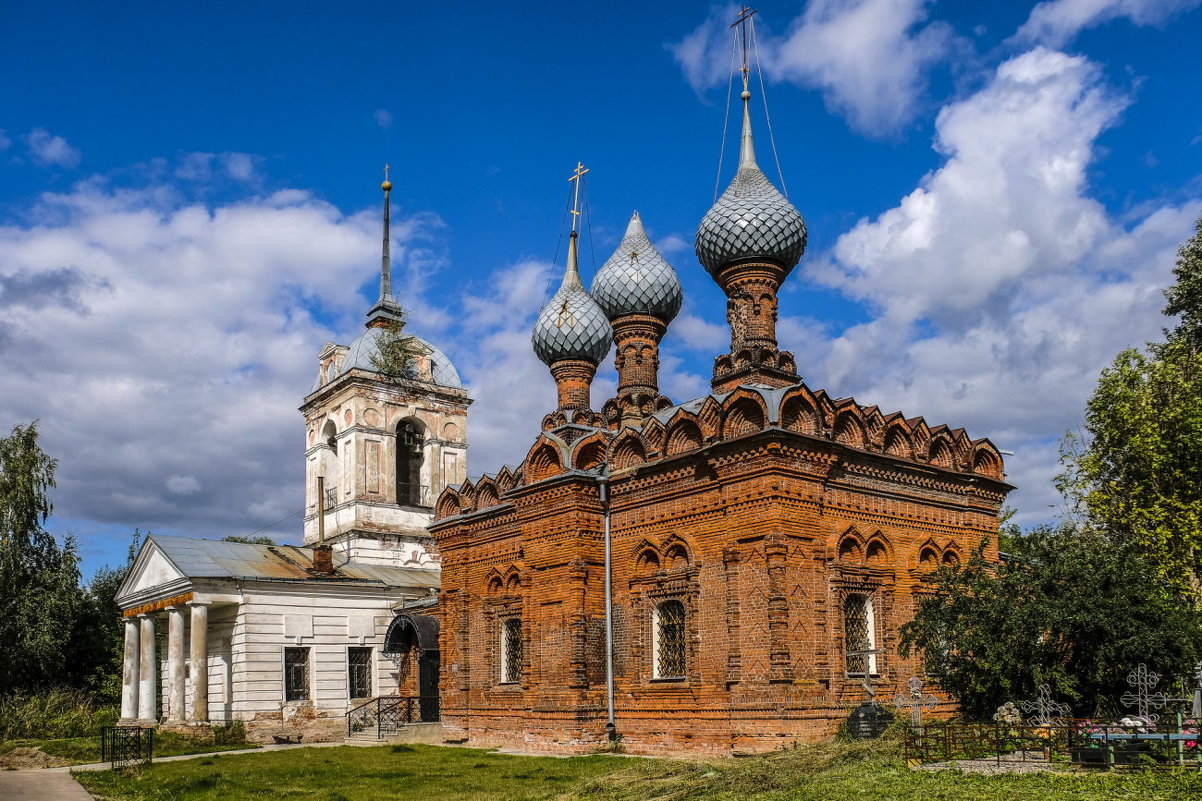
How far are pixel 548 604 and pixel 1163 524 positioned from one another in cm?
1242

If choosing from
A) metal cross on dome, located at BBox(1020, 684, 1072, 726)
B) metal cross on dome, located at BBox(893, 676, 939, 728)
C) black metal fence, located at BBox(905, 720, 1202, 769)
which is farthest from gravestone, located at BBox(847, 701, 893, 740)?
metal cross on dome, located at BBox(1020, 684, 1072, 726)

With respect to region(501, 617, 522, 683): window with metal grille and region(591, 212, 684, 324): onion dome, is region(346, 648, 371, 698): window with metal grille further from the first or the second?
region(591, 212, 684, 324): onion dome

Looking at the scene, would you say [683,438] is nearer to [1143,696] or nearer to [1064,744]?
[1064,744]

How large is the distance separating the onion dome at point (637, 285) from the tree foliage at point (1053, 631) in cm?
889

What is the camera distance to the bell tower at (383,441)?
1278 inches

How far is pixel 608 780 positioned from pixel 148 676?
17827 millimetres

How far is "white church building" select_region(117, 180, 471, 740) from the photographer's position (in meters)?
24.7

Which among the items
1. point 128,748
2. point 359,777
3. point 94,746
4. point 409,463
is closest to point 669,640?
point 359,777

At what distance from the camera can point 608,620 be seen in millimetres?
18109

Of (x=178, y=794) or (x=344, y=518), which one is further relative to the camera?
(x=344, y=518)

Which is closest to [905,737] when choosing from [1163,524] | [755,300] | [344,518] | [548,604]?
[548,604]

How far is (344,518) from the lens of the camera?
1284 inches

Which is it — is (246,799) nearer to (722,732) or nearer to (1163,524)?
(722,732)

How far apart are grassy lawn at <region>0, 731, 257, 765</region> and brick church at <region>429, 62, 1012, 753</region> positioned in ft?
17.8
